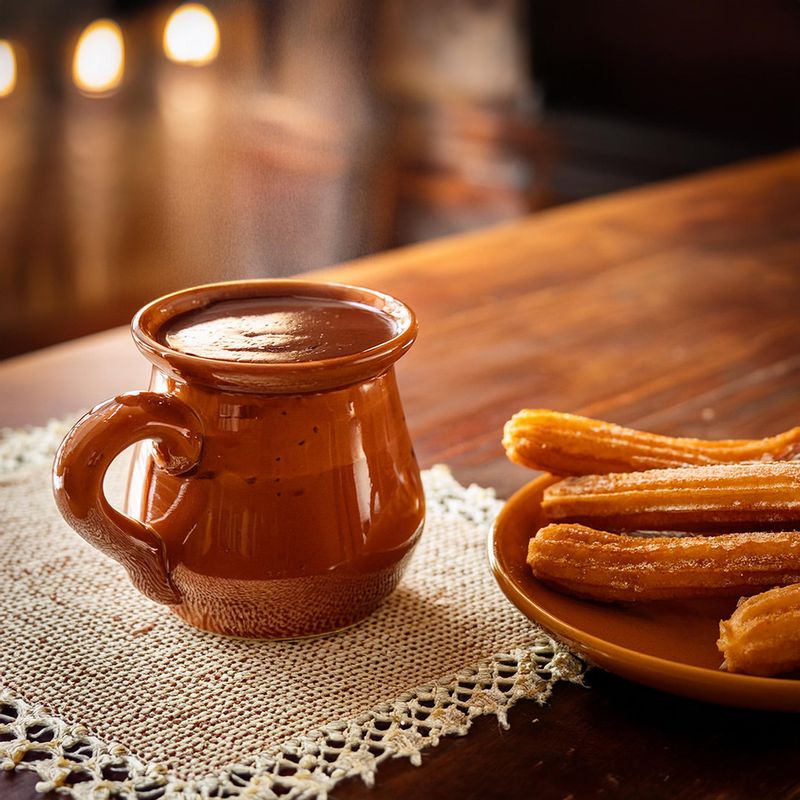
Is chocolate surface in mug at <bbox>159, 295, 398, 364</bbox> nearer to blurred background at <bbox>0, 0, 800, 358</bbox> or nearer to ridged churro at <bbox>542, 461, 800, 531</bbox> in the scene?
ridged churro at <bbox>542, 461, 800, 531</bbox>

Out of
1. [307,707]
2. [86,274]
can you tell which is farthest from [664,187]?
[86,274]

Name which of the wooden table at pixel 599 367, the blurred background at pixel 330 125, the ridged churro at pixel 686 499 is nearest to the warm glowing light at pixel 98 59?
the blurred background at pixel 330 125

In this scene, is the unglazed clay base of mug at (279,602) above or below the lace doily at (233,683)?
above

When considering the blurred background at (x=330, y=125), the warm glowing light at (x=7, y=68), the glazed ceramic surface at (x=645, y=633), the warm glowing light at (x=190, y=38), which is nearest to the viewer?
the glazed ceramic surface at (x=645, y=633)

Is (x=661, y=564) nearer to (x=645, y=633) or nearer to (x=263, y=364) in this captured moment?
(x=645, y=633)

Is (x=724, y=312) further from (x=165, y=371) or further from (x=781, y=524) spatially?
(x=165, y=371)

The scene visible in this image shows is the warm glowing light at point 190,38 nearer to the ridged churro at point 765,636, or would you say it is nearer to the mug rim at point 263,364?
the mug rim at point 263,364

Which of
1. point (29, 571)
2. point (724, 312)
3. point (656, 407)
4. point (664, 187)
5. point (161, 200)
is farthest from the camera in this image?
point (161, 200)
